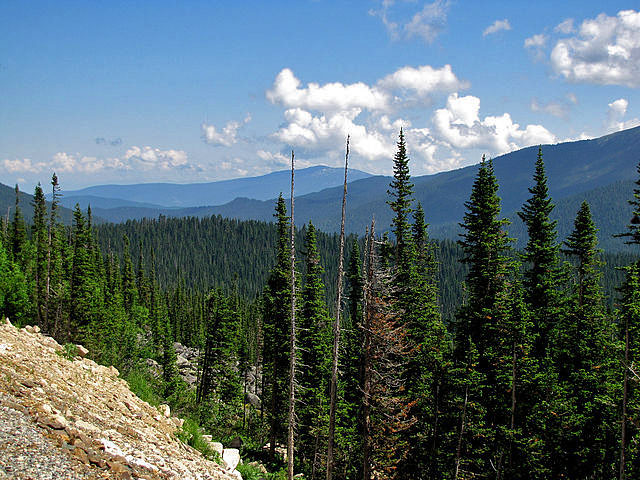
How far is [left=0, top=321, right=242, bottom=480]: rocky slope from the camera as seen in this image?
25.5 ft

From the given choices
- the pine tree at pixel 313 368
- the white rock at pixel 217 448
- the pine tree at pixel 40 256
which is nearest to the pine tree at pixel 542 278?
the pine tree at pixel 313 368

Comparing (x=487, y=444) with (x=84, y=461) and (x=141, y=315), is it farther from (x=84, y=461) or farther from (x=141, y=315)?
(x=141, y=315)

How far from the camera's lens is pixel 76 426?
9.38m

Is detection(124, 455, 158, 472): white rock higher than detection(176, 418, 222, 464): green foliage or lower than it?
Answer: higher

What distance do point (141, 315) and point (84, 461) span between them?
71.7 m

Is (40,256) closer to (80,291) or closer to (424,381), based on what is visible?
(80,291)

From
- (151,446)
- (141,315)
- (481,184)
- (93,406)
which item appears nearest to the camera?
(151,446)

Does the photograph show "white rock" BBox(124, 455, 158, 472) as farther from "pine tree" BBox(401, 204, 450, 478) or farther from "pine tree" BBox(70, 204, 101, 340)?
"pine tree" BBox(70, 204, 101, 340)

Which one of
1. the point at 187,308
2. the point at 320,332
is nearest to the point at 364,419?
the point at 320,332

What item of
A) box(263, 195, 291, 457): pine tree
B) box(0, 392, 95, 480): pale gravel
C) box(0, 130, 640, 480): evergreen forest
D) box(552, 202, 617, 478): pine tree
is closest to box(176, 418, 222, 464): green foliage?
box(0, 130, 640, 480): evergreen forest

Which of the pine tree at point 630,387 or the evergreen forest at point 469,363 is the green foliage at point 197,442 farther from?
the pine tree at point 630,387

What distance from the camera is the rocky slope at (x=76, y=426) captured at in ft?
25.5

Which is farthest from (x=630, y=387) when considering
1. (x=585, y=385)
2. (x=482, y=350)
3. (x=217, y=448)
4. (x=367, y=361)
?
(x=217, y=448)

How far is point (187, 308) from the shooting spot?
96.8 metres
